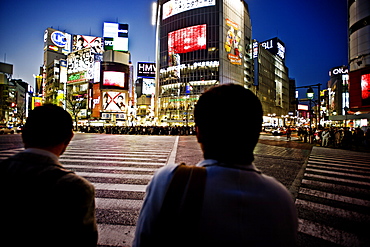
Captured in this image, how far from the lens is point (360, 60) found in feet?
107

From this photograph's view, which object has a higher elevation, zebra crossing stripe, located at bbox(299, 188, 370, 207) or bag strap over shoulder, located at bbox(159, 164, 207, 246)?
bag strap over shoulder, located at bbox(159, 164, 207, 246)

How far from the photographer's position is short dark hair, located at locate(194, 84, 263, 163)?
116 cm

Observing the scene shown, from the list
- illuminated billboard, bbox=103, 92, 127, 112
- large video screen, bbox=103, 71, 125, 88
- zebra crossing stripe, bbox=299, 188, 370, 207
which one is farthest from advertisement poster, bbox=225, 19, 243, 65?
zebra crossing stripe, bbox=299, 188, 370, 207

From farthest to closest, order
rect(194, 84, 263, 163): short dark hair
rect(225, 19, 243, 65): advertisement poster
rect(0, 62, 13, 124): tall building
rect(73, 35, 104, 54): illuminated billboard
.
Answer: rect(0, 62, 13, 124): tall building
rect(73, 35, 104, 54): illuminated billboard
rect(225, 19, 243, 65): advertisement poster
rect(194, 84, 263, 163): short dark hair

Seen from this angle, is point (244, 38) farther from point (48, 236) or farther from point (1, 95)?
point (1, 95)

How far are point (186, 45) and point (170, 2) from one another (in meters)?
20.9

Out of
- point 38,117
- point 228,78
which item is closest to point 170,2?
point 228,78

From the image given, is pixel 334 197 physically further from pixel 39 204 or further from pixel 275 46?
pixel 275 46

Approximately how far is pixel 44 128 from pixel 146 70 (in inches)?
3612

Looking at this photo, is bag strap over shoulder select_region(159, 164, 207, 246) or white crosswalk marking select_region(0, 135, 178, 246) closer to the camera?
bag strap over shoulder select_region(159, 164, 207, 246)

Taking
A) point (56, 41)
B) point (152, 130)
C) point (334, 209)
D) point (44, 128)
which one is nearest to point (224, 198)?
point (44, 128)

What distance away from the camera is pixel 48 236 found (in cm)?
130

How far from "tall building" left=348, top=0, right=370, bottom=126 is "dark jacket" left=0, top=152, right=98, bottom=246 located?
39654 millimetres

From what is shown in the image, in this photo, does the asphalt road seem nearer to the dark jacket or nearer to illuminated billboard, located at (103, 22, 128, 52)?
the dark jacket
